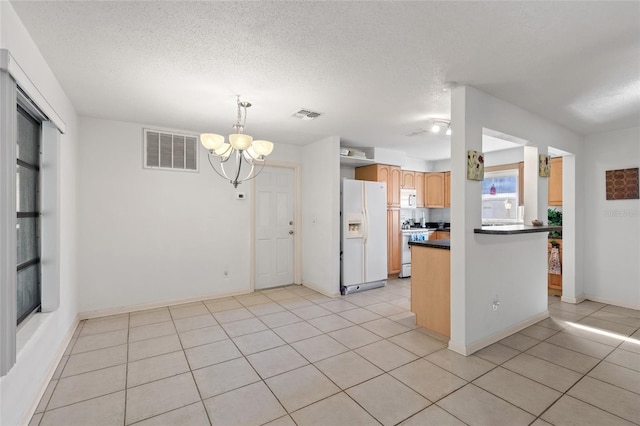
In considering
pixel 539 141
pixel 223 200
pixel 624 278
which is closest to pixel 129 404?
pixel 223 200

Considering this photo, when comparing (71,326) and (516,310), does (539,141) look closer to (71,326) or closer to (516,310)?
(516,310)

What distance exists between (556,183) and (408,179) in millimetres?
2507

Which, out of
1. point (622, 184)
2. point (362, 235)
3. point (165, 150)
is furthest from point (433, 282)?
point (165, 150)

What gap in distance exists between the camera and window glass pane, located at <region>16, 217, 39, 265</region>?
219 cm

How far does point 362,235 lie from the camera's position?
198 inches

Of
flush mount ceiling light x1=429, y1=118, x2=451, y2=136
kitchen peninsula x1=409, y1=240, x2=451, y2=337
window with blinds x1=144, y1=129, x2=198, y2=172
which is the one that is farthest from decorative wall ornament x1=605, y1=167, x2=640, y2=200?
window with blinds x1=144, y1=129, x2=198, y2=172

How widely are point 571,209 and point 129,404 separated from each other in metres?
5.61

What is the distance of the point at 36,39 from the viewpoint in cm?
203

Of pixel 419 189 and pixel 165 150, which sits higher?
pixel 165 150

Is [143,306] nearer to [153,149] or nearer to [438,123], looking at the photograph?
[153,149]

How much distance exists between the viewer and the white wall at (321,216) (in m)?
4.68

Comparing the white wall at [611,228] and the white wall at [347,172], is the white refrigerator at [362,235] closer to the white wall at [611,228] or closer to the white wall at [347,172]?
the white wall at [347,172]

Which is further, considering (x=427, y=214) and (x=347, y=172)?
(x=427, y=214)

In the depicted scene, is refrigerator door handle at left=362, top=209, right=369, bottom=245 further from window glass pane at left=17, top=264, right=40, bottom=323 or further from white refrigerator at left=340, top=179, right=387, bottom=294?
window glass pane at left=17, top=264, right=40, bottom=323
